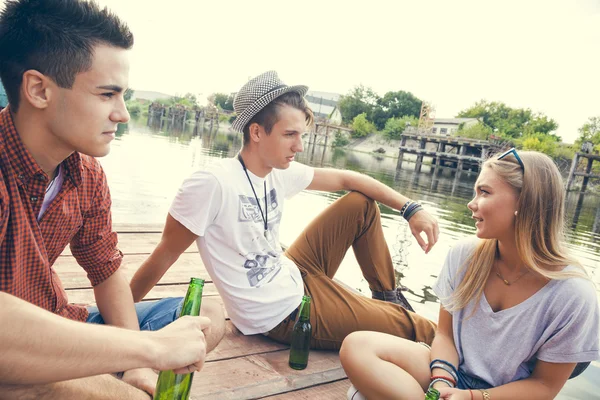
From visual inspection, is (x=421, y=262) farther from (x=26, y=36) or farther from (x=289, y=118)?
(x=26, y=36)

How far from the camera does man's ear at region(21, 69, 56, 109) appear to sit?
1.36 meters

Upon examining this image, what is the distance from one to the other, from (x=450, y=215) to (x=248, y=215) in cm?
983

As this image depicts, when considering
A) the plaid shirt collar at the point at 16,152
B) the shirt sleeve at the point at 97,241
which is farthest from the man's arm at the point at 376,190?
the plaid shirt collar at the point at 16,152

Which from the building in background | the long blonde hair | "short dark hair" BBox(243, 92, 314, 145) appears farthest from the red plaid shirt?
the building in background

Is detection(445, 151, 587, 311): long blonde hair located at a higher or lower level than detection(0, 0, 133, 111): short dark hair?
lower

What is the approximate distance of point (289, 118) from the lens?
2664 millimetres

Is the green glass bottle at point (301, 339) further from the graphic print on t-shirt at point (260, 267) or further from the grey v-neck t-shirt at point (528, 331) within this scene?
the grey v-neck t-shirt at point (528, 331)

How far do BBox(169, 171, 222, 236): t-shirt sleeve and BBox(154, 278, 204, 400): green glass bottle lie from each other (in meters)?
0.77

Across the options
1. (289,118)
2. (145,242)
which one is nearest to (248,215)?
(289,118)

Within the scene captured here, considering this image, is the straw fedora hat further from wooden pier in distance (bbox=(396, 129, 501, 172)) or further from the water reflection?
wooden pier in distance (bbox=(396, 129, 501, 172))

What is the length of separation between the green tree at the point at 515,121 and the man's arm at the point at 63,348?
5918 centimetres

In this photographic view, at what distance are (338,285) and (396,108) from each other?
68.3 meters

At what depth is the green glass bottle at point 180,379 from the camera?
57.9 inches

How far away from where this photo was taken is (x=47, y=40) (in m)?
1.40
